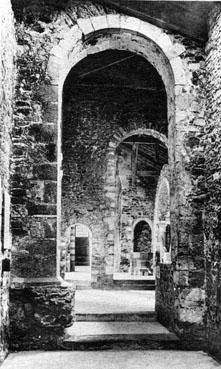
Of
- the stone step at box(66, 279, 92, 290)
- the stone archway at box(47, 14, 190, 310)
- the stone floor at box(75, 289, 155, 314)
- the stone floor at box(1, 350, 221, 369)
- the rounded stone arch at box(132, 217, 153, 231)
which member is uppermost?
the stone archway at box(47, 14, 190, 310)

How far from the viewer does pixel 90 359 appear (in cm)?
402

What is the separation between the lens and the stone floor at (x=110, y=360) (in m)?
3.80

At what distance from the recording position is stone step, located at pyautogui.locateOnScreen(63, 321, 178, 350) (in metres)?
4.42

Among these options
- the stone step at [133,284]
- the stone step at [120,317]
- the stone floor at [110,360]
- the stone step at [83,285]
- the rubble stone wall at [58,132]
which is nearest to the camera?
the stone floor at [110,360]

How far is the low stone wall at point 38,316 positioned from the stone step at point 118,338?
218mm

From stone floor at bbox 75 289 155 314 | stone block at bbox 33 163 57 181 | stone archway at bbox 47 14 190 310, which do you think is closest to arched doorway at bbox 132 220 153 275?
stone floor at bbox 75 289 155 314

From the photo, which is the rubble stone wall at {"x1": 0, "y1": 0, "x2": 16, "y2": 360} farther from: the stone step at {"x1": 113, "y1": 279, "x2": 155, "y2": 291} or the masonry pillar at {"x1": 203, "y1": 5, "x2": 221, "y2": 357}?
the stone step at {"x1": 113, "y1": 279, "x2": 155, "y2": 291}

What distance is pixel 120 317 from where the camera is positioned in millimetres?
5953

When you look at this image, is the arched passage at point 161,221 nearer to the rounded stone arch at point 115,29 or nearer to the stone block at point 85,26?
the rounded stone arch at point 115,29

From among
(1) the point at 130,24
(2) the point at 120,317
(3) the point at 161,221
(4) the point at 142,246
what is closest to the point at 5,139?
(1) the point at 130,24

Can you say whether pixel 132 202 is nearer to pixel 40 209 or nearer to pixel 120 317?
pixel 120 317

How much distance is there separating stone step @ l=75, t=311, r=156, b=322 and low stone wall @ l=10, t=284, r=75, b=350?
149cm

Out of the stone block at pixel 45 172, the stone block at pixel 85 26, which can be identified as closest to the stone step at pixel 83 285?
the stone block at pixel 45 172

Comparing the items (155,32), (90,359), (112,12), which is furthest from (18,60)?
(90,359)
